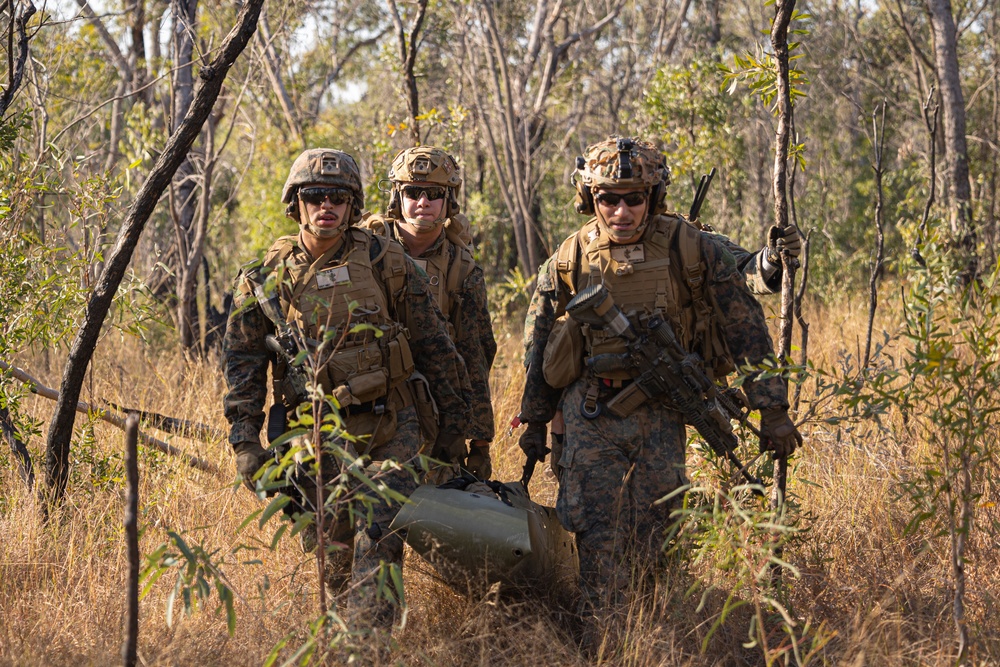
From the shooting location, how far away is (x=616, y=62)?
1522cm

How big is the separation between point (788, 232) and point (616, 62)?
12.2 metres

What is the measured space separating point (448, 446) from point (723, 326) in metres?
1.17

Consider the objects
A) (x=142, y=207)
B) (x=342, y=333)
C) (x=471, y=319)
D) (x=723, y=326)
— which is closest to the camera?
(x=342, y=333)

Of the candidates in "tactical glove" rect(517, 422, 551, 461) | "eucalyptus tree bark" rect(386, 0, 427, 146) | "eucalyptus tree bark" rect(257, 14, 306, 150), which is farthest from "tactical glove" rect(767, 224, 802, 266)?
"eucalyptus tree bark" rect(257, 14, 306, 150)

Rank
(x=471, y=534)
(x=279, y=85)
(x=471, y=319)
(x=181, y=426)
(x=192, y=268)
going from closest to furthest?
1. (x=471, y=534)
2. (x=471, y=319)
3. (x=181, y=426)
4. (x=192, y=268)
5. (x=279, y=85)

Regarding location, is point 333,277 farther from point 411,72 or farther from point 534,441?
point 411,72

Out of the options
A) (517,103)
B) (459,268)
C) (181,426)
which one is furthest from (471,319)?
(517,103)

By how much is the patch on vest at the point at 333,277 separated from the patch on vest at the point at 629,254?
0.98 meters

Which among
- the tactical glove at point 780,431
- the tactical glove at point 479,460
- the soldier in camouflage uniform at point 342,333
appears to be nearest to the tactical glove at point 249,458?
the soldier in camouflage uniform at point 342,333

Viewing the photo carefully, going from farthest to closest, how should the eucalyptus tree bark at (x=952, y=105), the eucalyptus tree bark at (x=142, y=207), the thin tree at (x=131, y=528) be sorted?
the eucalyptus tree bark at (x=952, y=105) < the eucalyptus tree bark at (x=142, y=207) < the thin tree at (x=131, y=528)

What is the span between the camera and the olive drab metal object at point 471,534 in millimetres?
3287

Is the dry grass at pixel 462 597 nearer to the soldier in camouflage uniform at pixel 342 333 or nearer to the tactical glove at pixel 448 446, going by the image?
the soldier in camouflage uniform at pixel 342 333

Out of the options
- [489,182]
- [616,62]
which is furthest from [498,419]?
[616,62]

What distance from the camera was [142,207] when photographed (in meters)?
3.89
